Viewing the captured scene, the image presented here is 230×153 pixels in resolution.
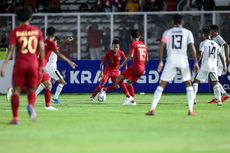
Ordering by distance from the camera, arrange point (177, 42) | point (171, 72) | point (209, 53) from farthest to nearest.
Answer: point (209, 53) < point (177, 42) < point (171, 72)

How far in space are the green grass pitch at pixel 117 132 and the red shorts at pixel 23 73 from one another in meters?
0.90

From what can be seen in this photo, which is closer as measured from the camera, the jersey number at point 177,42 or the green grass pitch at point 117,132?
the green grass pitch at point 117,132

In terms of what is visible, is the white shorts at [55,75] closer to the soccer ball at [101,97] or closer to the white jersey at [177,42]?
the soccer ball at [101,97]

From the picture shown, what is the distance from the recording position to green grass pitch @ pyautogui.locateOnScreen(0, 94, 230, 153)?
13.1 m

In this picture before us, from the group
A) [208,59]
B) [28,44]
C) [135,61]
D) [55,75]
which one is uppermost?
[28,44]

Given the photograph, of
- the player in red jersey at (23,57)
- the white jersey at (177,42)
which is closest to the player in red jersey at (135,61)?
the white jersey at (177,42)

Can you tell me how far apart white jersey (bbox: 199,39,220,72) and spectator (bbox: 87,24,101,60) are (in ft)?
33.2

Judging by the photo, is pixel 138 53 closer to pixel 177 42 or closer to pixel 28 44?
pixel 177 42

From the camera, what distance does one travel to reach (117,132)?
15453mm

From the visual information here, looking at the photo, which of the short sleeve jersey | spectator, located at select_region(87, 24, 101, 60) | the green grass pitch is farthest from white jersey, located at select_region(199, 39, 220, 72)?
spectator, located at select_region(87, 24, 101, 60)

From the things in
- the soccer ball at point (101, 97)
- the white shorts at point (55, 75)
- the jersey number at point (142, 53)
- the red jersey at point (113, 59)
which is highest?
the jersey number at point (142, 53)

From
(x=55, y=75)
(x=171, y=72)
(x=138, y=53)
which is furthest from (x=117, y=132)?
(x=55, y=75)

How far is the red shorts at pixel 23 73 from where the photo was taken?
55.1 ft

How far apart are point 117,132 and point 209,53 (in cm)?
944
